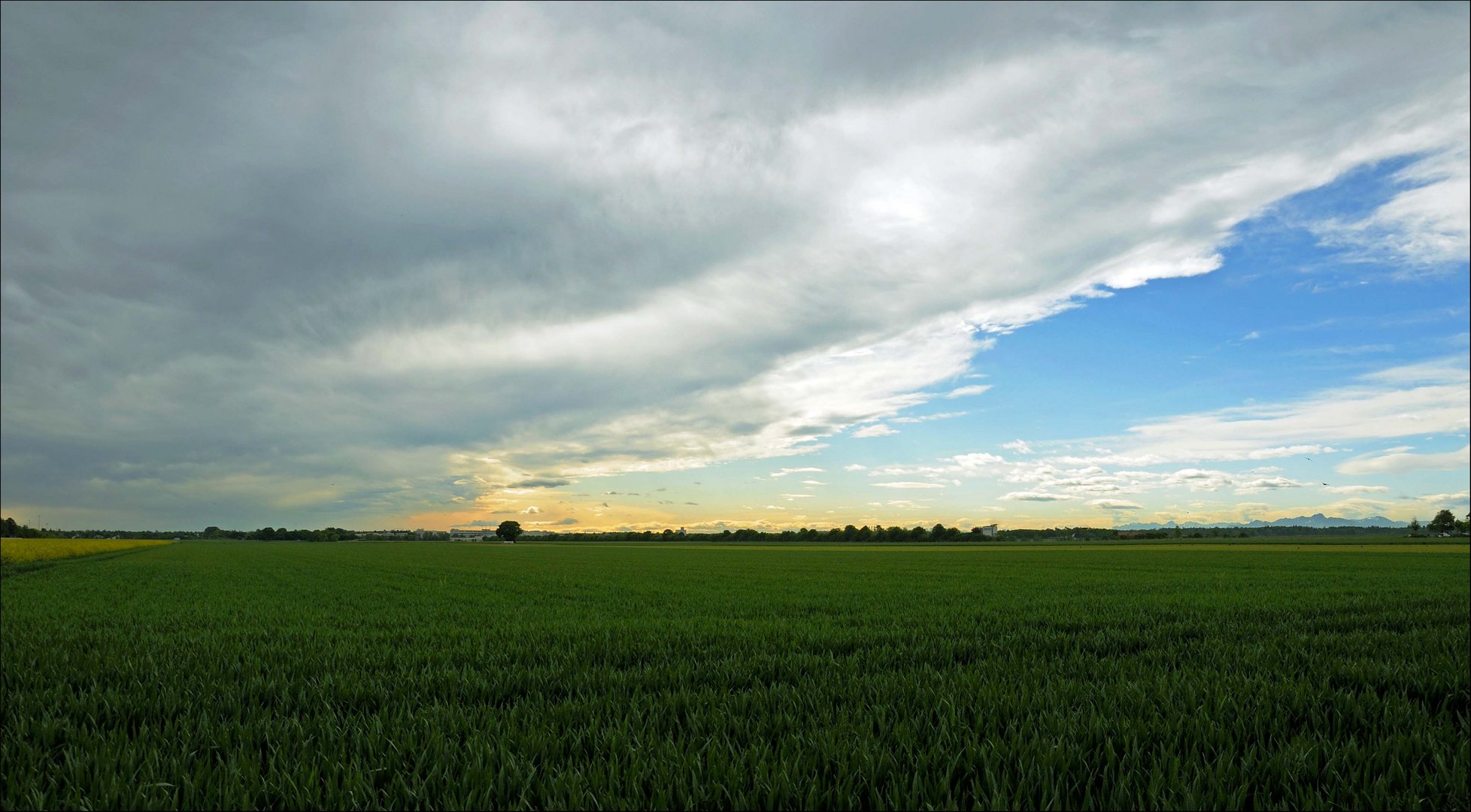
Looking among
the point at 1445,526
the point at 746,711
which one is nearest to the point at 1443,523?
the point at 1445,526

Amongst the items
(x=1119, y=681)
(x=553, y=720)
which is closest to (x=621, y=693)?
(x=553, y=720)

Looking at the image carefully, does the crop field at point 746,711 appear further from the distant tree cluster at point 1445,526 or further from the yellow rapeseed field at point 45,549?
the distant tree cluster at point 1445,526

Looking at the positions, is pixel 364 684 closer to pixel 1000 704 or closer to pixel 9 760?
pixel 9 760

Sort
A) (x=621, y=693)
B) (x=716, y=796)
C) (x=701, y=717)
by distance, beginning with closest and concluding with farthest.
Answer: (x=716, y=796)
(x=701, y=717)
(x=621, y=693)

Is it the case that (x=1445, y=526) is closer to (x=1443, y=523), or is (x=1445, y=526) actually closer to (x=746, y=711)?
(x=1443, y=523)

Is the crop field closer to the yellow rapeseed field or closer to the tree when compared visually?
the yellow rapeseed field

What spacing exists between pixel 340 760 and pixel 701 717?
2908 millimetres

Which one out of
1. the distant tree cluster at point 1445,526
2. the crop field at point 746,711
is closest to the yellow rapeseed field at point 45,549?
the crop field at point 746,711

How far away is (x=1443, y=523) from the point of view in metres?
188

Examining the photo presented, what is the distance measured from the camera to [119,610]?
18938 millimetres

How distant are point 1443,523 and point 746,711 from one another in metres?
264

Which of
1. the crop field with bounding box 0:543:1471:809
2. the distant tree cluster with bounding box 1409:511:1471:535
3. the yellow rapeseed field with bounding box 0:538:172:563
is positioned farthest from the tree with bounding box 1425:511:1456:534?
the yellow rapeseed field with bounding box 0:538:172:563

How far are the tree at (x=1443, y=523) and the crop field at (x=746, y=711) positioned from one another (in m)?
240

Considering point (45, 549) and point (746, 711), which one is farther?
point (45, 549)
